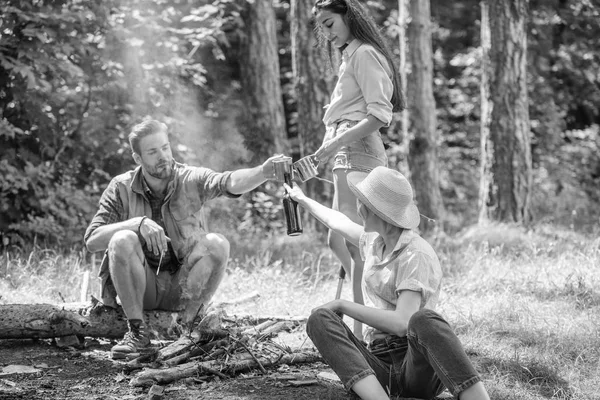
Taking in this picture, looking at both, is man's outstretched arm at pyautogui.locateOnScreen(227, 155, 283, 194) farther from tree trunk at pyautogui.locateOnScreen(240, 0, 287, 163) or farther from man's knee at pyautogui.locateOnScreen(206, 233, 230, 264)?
tree trunk at pyautogui.locateOnScreen(240, 0, 287, 163)

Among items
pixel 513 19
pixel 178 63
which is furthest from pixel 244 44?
pixel 513 19

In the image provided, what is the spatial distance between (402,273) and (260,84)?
7367 millimetres

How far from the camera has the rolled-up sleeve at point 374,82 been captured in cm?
462

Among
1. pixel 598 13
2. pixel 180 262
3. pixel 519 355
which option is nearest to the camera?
pixel 519 355

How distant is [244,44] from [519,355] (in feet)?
22.9

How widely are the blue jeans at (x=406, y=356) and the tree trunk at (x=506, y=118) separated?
581cm

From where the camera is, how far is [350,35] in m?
4.84

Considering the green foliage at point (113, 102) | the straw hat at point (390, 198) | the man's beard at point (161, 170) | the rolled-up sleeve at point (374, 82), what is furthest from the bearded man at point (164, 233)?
the green foliage at point (113, 102)

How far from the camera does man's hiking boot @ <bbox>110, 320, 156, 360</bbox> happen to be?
181 inches

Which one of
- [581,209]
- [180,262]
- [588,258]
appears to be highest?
[180,262]

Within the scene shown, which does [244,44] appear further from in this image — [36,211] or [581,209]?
[581,209]

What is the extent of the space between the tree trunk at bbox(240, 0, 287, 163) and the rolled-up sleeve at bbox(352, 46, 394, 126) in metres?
5.76

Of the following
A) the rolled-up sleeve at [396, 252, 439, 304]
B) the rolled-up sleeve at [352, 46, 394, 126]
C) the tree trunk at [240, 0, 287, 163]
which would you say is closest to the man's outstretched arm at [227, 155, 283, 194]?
the rolled-up sleeve at [352, 46, 394, 126]

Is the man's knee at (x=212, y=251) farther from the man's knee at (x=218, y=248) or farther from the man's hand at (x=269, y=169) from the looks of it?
the man's hand at (x=269, y=169)
